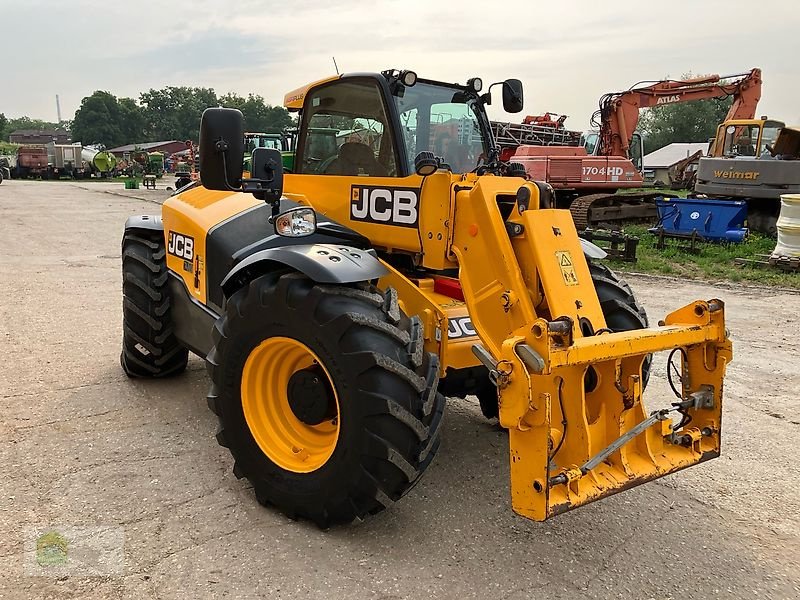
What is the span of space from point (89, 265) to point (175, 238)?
672cm

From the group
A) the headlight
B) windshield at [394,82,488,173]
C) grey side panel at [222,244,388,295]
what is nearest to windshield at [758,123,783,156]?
windshield at [394,82,488,173]

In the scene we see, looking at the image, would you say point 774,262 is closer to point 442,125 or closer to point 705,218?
point 705,218

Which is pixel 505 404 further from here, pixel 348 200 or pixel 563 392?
pixel 348 200

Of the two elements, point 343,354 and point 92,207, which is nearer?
point 343,354

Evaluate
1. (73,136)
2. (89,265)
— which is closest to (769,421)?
(89,265)

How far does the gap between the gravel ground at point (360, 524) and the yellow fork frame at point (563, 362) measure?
446mm

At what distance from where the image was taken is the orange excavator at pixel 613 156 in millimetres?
15852

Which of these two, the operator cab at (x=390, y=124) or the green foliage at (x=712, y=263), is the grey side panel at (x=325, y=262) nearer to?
the operator cab at (x=390, y=124)

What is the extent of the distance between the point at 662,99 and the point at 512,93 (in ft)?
48.1

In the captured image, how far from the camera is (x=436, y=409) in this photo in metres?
3.16

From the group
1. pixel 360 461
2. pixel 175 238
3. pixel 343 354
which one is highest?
pixel 175 238

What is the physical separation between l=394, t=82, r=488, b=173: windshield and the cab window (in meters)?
0.13

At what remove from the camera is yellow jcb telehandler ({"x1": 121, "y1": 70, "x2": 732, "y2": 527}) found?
9.80 feet

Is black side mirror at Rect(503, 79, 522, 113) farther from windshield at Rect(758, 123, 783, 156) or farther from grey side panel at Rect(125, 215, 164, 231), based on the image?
windshield at Rect(758, 123, 783, 156)
